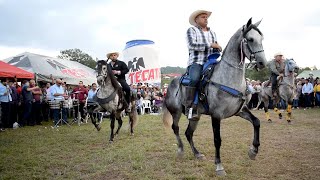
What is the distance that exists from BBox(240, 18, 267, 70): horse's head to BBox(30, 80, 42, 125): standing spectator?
13511 mm

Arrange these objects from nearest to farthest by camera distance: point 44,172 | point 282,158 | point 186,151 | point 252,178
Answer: point 252,178
point 44,172
point 282,158
point 186,151

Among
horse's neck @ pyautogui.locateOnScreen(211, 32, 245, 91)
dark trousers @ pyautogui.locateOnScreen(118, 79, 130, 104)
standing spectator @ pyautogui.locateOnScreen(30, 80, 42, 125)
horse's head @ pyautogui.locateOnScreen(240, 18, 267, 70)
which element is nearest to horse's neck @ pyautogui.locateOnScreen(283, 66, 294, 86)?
dark trousers @ pyautogui.locateOnScreen(118, 79, 130, 104)

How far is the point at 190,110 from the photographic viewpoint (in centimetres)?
649

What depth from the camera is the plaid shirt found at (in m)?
6.55

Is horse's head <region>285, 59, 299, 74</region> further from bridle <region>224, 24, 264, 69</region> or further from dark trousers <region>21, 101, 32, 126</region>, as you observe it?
dark trousers <region>21, 101, 32, 126</region>

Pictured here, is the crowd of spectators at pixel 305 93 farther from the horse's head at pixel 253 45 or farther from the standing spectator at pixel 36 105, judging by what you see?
the horse's head at pixel 253 45

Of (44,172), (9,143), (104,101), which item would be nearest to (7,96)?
(9,143)

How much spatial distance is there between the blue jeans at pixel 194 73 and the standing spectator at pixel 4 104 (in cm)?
1128

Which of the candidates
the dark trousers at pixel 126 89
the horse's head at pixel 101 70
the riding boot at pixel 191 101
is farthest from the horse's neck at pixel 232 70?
the dark trousers at pixel 126 89

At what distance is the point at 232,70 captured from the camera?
5.72 metres

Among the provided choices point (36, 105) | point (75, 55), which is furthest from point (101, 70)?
point (75, 55)

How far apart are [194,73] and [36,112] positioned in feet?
42.7

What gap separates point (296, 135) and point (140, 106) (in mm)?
15067

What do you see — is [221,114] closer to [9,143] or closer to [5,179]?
[5,179]
